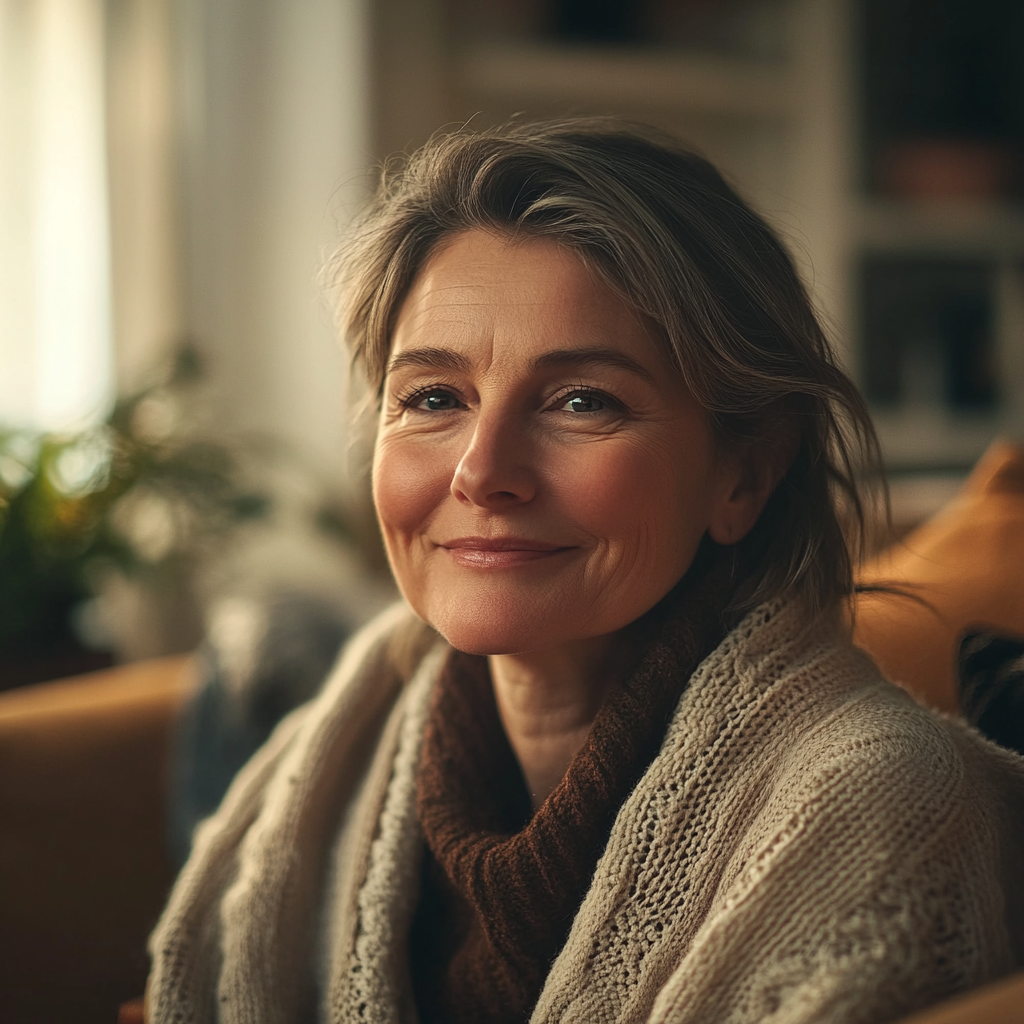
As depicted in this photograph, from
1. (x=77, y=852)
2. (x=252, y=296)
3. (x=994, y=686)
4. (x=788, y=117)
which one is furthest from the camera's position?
(x=788, y=117)

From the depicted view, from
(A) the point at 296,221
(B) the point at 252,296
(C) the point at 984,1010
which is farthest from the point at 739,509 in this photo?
(B) the point at 252,296

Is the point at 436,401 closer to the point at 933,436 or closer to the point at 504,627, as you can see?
the point at 504,627

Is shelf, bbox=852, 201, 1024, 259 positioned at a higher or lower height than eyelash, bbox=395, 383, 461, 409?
higher

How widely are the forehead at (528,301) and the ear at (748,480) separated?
0.48 ft

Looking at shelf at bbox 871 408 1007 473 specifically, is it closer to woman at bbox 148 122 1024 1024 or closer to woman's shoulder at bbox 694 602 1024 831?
woman at bbox 148 122 1024 1024

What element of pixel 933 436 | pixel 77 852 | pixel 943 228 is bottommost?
pixel 77 852

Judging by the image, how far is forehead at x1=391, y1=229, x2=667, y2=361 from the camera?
0.90 metres

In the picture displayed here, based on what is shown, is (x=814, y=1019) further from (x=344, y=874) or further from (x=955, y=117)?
(x=955, y=117)

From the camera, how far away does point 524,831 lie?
3.11 ft

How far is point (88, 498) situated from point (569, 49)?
5.85 feet

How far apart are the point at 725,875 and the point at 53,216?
243 cm

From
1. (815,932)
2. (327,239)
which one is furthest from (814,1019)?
(327,239)

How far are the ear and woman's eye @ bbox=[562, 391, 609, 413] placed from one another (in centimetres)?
14

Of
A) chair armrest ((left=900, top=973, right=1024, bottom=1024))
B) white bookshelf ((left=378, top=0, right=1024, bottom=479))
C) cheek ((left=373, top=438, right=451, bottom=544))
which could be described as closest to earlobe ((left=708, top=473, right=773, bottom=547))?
cheek ((left=373, top=438, right=451, bottom=544))
